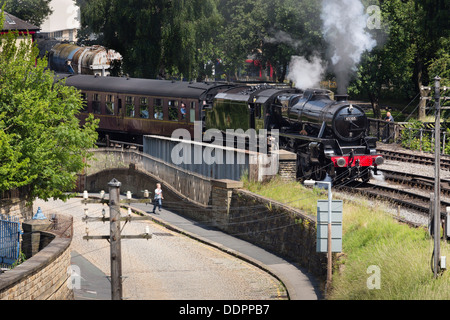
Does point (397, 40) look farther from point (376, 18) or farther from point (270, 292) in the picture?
point (270, 292)

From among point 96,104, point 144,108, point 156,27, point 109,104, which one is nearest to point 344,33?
point 144,108

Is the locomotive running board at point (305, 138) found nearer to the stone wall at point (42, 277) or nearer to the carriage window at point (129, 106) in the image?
the carriage window at point (129, 106)

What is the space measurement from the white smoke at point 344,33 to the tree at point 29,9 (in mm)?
42779

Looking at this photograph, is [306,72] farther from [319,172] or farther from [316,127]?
[319,172]

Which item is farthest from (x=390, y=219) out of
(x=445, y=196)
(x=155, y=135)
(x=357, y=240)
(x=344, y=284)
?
(x=155, y=135)

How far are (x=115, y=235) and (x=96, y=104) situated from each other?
23.7 m

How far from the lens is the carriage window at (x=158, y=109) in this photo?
37906 mm

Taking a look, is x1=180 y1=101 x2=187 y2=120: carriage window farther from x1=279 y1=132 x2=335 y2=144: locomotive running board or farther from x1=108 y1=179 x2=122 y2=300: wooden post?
x1=108 y1=179 x2=122 y2=300: wooden post

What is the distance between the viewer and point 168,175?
117 ft

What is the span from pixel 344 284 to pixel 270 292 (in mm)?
2726

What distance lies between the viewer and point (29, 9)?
264ft

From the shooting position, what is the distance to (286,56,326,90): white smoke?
140 feet

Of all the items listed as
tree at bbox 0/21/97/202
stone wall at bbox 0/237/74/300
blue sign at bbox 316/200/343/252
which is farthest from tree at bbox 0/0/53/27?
blue sign at bbox 316/200/343/252
